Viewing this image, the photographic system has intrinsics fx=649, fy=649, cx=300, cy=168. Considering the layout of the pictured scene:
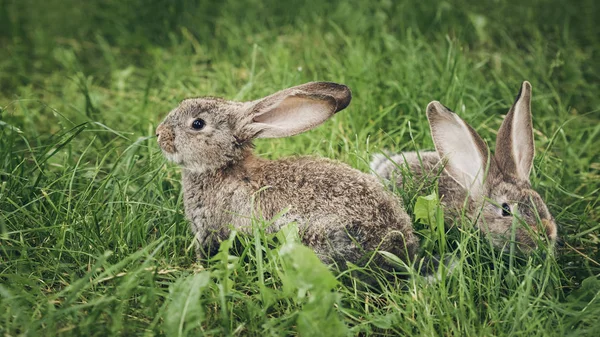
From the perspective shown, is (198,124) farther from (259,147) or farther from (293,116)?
(259,147)

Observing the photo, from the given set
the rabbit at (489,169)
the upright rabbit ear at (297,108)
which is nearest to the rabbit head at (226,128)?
the upright rabbit ear at (297,108)

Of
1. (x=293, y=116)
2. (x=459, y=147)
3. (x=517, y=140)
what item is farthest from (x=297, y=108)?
(x=517, y=140)

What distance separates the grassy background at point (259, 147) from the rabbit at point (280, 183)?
6.5 inches

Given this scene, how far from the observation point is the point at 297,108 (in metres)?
4.22

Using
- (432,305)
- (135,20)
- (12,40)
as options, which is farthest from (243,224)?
(12,40)

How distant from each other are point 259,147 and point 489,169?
5.85 feet

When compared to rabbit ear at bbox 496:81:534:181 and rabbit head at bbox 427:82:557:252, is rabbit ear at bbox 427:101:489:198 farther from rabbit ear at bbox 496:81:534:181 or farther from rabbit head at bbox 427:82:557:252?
rabbit ear at bbox 496:81:534:181

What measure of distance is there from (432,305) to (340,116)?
219 centimetres

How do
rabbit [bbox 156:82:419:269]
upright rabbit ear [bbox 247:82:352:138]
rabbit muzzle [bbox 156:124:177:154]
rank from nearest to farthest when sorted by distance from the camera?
rabbit [bbox 156:82:419:269] < upright rabbit ear [bbox 247:82:352:138] < rabbit muzzle [bbox 156:124:177:154]

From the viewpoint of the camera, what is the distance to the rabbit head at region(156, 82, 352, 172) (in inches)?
167

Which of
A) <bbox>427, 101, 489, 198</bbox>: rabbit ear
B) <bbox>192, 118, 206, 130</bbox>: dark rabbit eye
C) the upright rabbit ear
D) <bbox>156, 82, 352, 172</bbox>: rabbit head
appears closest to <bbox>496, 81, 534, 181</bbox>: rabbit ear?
<bbox>427, 101, 489, 198</bbox>: rabbit ear

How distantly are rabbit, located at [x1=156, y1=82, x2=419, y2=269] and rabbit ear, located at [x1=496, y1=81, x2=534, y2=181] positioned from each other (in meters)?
0.90

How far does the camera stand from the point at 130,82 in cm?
645

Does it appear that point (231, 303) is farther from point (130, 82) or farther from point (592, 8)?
point (592, 8)
